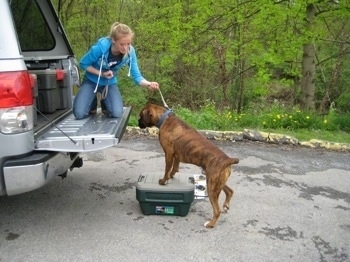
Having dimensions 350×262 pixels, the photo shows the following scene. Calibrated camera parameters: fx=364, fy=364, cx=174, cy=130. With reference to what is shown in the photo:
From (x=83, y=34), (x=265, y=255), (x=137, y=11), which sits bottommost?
(x=265, y=255)

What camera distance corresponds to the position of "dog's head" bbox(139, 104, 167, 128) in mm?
3672

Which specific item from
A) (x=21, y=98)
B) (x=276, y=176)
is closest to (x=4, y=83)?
(x=21, y=98)

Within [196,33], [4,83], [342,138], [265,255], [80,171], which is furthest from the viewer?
[196,33]

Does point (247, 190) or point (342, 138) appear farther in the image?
point (342, 138)

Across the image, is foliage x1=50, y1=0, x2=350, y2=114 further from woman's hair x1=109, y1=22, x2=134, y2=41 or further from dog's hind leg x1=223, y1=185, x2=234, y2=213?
woman's hair x1=109, y1=22, x2=134, y2=41

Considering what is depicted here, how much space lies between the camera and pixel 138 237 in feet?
10.7

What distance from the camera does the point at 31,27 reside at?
13.9 feet

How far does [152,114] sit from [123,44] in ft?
2.53

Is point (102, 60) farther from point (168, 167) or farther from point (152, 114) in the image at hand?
point (168, 167)

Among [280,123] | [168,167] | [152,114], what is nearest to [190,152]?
[168,167]

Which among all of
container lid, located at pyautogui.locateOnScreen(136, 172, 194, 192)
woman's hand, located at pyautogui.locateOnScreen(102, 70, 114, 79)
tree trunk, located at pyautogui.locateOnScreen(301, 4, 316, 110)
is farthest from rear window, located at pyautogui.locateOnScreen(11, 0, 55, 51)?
tree trunk, located at pyautogui.locateOnScreen(301, 4, 316, 110)

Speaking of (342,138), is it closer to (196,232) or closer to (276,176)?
(276,176)

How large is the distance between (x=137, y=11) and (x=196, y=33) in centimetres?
Result: 351

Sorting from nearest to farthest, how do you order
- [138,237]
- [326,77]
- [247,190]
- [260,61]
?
[138,237]
[247,190]
[260,61]
[326,77]
